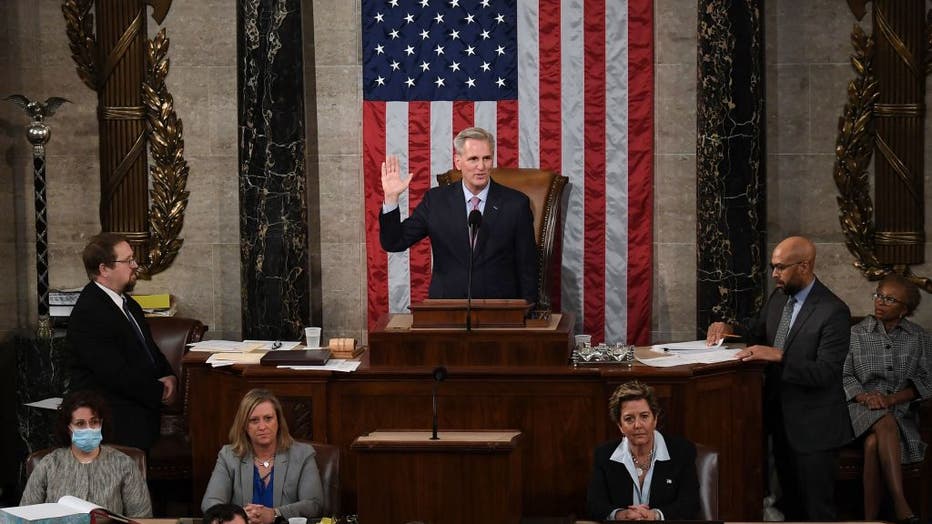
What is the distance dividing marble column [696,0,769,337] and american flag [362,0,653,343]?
0.64 metres

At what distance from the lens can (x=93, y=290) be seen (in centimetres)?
713

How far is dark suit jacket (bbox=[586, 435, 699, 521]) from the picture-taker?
18.6 ft

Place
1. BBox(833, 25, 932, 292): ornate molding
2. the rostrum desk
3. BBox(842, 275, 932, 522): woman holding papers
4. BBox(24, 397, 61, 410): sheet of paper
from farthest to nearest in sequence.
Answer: BBox(833, 25, 932, 292): ornate molding < BBox(24, 397, 61, 410): sheet of paper < BBox(842, 275, 932, 522): woman holding papers < the rostrum desk

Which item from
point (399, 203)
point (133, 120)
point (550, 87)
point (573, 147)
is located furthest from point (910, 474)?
point (133, 120)

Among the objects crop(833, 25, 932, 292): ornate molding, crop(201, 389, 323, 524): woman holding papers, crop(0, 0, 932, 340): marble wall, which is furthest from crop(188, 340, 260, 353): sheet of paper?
crop(833, 25, 932, 292): ornate molding

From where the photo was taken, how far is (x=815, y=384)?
22.7 ft

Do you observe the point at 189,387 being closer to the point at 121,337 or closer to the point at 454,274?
the point at 121,337

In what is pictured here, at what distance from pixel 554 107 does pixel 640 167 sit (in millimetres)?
755

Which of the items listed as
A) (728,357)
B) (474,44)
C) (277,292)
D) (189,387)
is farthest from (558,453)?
(474,44)

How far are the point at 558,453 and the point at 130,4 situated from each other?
488 cm

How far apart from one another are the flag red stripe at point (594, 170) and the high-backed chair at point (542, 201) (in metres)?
0.48

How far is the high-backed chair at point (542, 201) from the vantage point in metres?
8.87

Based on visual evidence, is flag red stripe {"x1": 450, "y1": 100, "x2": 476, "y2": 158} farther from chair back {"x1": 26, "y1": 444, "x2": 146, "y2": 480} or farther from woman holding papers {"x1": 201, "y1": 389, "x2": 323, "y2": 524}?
chair back {"x1": 26, "y1": 444, "x2": 146, "y2": 480}

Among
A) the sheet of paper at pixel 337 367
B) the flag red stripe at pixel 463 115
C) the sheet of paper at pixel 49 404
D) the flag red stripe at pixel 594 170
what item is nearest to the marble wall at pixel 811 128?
the flag red stripe at pixel 594 170
